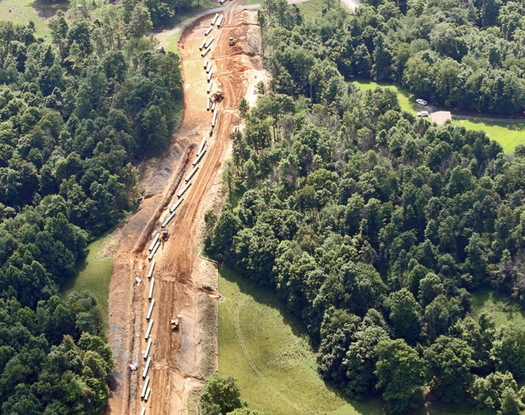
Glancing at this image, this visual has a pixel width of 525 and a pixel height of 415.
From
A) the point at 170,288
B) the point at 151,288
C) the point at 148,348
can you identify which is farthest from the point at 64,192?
Answer: the point at 148,348

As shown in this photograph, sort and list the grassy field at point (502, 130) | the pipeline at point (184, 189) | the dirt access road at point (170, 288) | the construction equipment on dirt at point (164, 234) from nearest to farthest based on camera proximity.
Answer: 1. the dirt access road at point (170, 288)
2. the construction equipment on dirt at point (164, 234)
3. the pipeline at point (184, 189)
4. the grassy field at point (502, 130)

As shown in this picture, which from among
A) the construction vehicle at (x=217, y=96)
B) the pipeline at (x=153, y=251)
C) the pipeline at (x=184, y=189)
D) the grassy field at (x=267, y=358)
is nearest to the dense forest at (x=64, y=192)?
the construction vehicle at (x=217, y=96)

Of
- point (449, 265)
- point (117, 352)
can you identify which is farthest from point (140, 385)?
point (449, 265)

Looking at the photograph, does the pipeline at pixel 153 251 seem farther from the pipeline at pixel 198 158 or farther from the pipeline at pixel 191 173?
the pipeline at pixel 198 158

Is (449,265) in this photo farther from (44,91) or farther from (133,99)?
(44,91)

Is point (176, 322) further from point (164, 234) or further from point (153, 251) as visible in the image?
point (164, 234)
